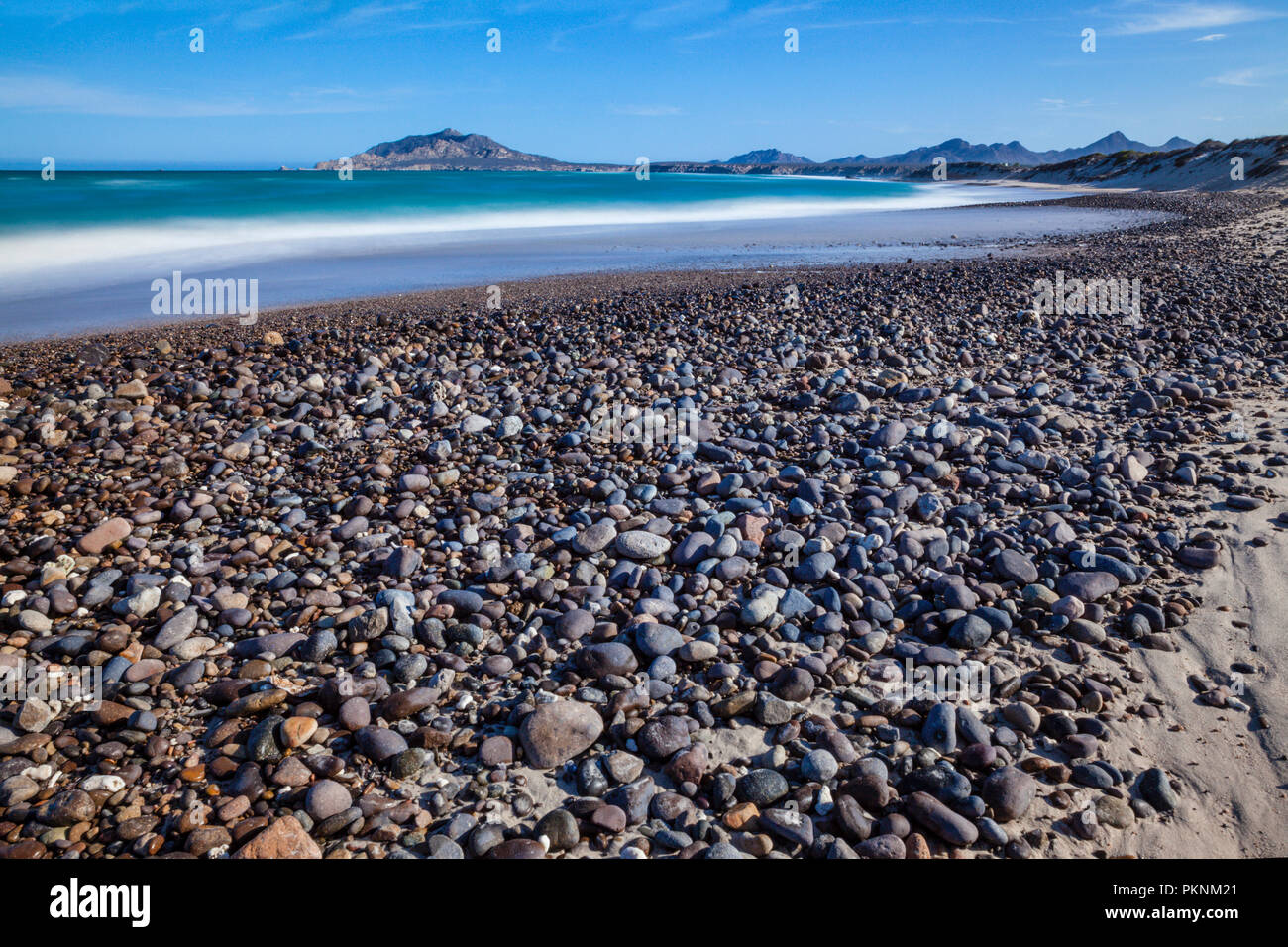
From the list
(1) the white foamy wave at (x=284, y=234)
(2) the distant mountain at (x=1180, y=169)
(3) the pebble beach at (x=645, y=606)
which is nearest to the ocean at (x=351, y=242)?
(1) the white foamy wave at (x=284, y=234)

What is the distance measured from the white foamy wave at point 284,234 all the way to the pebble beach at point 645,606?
41.0 feet

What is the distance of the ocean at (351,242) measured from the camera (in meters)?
13.6

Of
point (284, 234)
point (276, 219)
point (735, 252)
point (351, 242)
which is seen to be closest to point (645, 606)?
point (735, 252)

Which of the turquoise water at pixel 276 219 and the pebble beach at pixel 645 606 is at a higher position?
the turquoise water at pixel 276 219

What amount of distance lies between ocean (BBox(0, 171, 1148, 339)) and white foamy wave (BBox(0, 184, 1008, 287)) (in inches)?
2.3

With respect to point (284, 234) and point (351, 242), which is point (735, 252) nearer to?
Answer: point (351, 242)

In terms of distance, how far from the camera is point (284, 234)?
24688mm

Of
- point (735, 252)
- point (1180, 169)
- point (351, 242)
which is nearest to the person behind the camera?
point (735, 252)

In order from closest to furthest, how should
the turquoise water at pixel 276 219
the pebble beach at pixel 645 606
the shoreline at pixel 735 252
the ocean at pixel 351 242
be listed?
1. the pebble beach at pixel 645 606
2. the shoreline at pixel 735 252
3. the ocean at pixel 351 242
4. the turquoise water at pixel 276 219

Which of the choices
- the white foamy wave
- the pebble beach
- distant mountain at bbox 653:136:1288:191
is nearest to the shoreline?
the white foamy wave

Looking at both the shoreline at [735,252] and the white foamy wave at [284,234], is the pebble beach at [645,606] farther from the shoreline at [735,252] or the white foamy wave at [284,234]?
the white foamy wave at [284,234]

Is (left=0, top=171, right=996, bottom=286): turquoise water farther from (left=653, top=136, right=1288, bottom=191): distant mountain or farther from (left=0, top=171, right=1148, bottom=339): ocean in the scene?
(left=653, top=136, right=1288, bottom=191): distant mountain

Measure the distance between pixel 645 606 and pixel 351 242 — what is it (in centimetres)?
2236

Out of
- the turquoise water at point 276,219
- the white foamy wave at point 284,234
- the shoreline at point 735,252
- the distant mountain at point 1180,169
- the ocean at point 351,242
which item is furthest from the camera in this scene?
the distant mountain at point 1180,169
